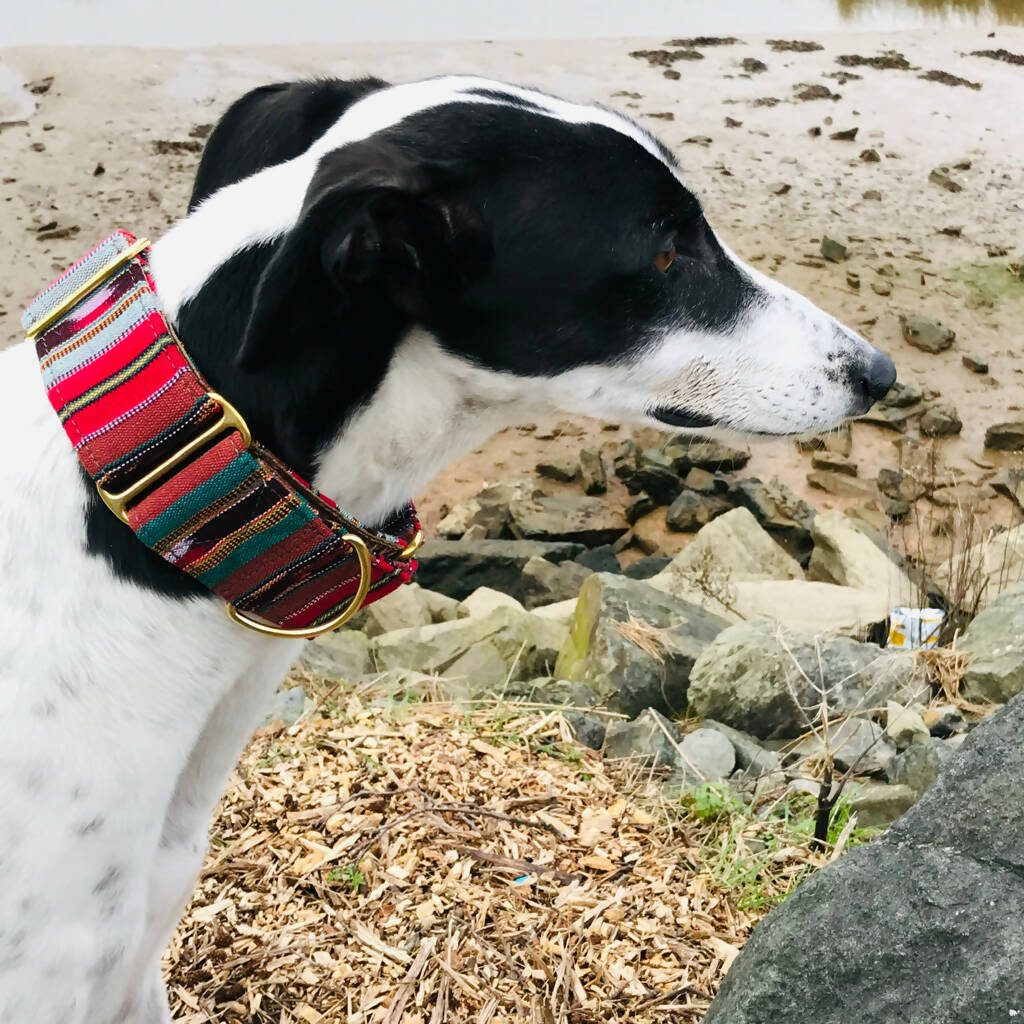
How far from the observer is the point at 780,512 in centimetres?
718

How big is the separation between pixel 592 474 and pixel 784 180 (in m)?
4.70

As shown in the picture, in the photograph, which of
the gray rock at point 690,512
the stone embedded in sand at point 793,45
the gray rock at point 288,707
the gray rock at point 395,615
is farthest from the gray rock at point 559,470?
the stone embedded in sand at point 793,45

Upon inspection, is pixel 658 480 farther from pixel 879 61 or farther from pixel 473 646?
pixel 879 61

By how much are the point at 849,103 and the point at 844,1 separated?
354cm

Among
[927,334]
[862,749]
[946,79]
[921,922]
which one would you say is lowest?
[927,334]

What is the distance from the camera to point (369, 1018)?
7.59 feet

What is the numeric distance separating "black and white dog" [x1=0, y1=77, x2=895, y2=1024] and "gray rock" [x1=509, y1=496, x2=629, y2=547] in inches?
207

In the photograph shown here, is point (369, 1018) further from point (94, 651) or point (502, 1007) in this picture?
point (94, 651)

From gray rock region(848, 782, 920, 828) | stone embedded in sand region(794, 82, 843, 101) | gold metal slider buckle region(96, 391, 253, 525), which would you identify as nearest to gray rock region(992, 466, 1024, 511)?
gray rock region(848, 782, 920, 828)

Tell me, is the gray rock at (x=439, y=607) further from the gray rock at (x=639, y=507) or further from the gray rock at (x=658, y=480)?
the gray rock at (x=658, y=480)

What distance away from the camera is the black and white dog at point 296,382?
1.37 meters

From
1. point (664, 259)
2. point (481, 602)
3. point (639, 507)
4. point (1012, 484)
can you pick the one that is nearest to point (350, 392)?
point (664, 259)

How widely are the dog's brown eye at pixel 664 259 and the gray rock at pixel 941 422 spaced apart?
6.95m

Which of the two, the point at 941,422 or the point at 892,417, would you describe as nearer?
the point at 941,422
